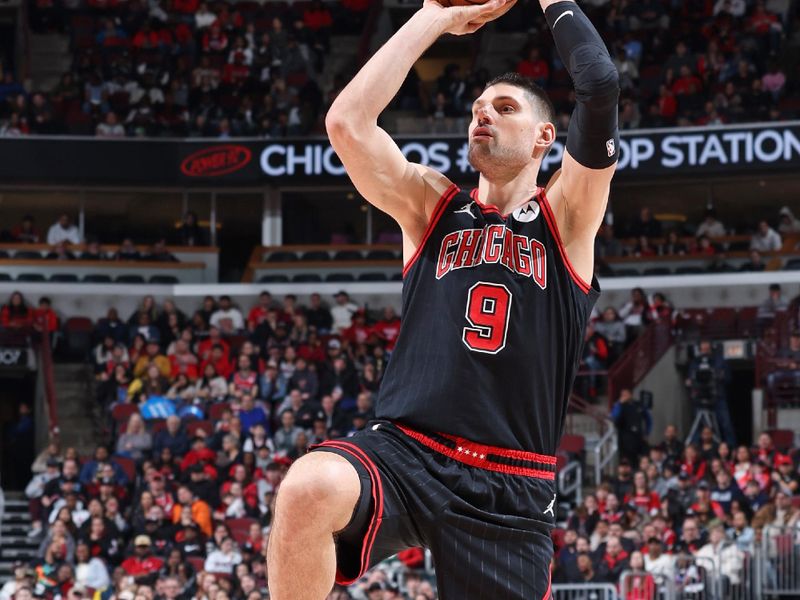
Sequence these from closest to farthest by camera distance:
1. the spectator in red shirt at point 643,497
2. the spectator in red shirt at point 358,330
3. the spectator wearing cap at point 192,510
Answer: the spectator in red shirt at point 643,497 → the spectator wearing cap at point 192,510 → the spectator in red shirt at point 358,330

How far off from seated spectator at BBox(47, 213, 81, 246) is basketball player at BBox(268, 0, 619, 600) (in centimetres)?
2306

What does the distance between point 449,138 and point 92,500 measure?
10745 millimetres

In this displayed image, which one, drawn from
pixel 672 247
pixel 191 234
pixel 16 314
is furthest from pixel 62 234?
pixel 672 247

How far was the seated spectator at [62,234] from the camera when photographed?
27500 mm

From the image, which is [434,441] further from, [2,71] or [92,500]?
[2,71]

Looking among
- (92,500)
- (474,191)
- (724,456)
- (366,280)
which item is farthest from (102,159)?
(474,191)

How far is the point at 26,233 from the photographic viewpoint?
90.1 feet

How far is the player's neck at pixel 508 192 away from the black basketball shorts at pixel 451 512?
3.06 feet

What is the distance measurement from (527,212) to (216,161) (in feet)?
74.2

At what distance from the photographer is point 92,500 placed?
17.9m

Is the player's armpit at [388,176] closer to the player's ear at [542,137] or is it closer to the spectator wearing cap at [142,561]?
the player's ear at [542,137]

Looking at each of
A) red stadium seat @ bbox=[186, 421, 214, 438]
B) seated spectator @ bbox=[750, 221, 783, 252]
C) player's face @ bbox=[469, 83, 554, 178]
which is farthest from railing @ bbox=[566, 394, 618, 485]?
player's face @ bbox=[469, 83, 554, 178]

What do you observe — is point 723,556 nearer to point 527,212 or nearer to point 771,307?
point 771,307

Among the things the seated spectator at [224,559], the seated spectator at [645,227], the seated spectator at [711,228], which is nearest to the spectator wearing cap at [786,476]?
the seated spectator at [224,559]
